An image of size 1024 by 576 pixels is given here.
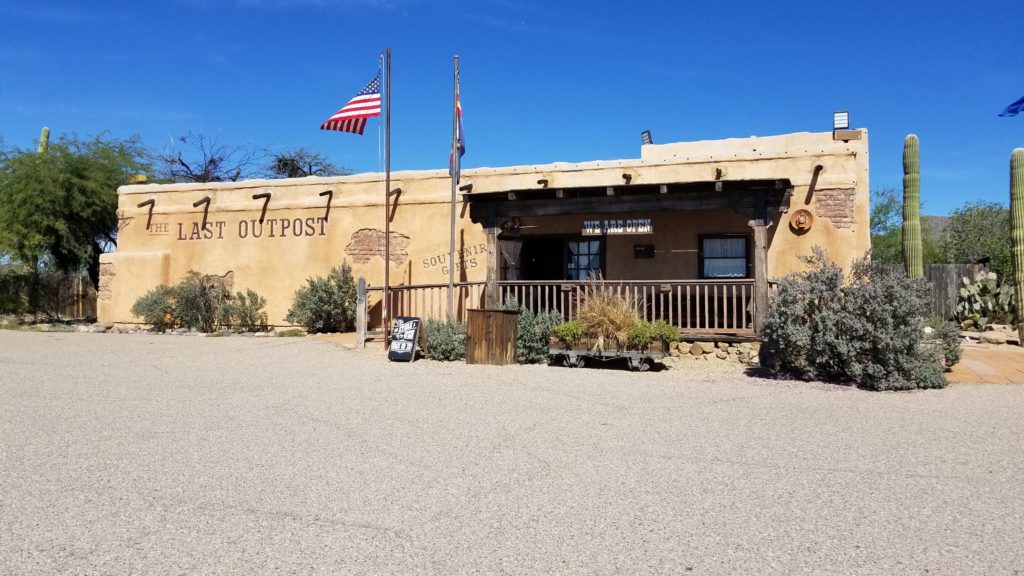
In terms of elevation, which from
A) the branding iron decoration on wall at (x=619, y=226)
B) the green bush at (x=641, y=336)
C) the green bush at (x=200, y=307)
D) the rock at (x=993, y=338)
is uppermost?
the branding iron decoration on wall at (x=619, y=226)

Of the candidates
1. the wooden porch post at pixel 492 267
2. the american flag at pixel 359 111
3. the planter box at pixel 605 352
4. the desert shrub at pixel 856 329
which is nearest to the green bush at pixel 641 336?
the planter box at pixel 605 352

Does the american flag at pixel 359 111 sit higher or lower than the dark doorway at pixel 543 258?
higher

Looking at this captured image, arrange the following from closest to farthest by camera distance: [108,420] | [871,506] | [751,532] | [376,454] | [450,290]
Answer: [751,532] < [871,506] < [376,454] < [108,420] < [450,290]

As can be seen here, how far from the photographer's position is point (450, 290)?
1276cm

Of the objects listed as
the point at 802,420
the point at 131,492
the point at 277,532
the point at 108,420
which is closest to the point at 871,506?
the point at 802,420

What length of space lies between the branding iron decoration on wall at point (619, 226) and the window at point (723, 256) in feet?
7.20

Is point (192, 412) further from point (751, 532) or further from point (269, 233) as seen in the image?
point (269, 233)

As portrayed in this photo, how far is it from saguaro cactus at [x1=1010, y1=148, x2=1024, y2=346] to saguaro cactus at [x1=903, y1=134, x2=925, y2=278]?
62.0 inches

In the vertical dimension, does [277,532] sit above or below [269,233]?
below

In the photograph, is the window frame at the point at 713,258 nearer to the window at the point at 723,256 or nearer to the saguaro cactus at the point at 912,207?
the window at the point at 723,256

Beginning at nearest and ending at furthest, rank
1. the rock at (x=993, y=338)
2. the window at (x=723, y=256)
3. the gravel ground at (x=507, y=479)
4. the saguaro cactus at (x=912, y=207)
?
the gravel ground at (x=507, y=479)
the rock at (x=993, y=338)
the window at (x=723, y=256)
the saguaro cactus at (x=912, y=207)

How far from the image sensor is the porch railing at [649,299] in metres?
11.5

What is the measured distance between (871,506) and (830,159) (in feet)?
32.8

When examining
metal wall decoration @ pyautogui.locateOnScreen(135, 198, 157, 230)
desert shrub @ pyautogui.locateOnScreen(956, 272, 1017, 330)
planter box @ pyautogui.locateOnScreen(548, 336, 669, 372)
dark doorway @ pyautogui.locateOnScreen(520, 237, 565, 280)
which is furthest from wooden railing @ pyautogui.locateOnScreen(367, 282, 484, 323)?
desert shrub @ pyautogui.locateOnScreen(956, 272, 1017, 330)
